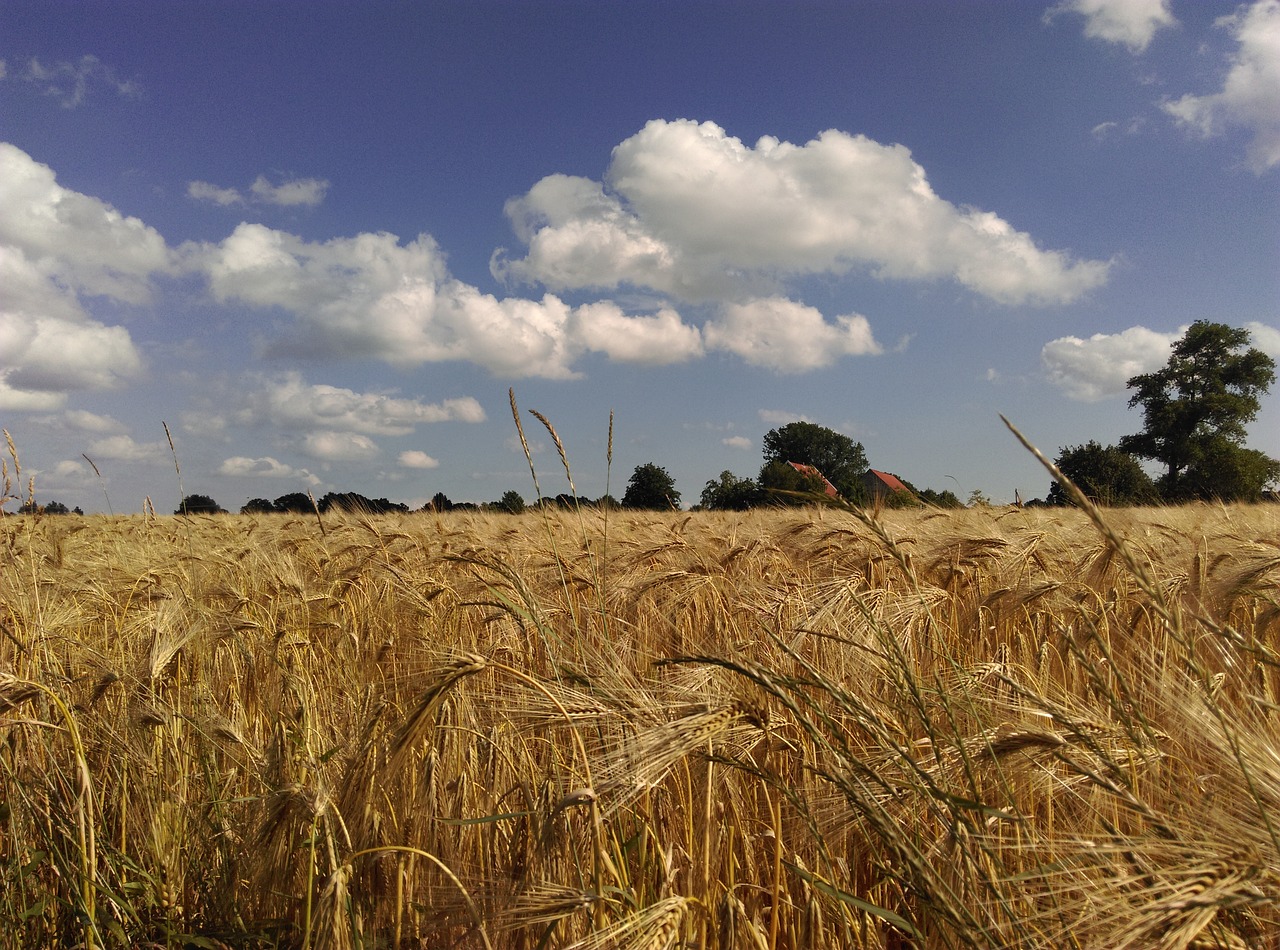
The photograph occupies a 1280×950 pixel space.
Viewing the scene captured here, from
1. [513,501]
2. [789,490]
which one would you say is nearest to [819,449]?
[513,501]

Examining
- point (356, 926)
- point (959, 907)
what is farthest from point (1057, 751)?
point (356, 926)

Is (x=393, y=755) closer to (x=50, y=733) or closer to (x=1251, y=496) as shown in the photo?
(x=50, y=733)

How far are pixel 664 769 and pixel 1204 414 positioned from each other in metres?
54.0

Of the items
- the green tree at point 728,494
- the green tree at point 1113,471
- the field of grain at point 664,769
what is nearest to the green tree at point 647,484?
the green tree at point 728,494

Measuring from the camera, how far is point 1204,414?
42.9 m

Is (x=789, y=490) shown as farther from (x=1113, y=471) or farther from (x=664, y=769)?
(x=1113, y=471)

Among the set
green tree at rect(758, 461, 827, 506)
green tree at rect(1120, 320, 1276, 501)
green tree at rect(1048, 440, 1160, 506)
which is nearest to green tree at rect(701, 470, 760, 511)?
green tree at rect(758, 461, 827, 506)

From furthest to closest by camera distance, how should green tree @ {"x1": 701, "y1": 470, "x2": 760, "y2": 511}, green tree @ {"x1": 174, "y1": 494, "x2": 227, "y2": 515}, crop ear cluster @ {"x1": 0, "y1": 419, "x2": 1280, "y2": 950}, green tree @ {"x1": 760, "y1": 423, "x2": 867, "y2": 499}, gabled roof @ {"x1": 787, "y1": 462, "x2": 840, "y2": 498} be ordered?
green tree @ {"x1": 760, "y1": 423, "x2": 867, "y2": 499} < green tree @ {"x1": 701, "y1": 470, "x2": 760, "y2": 511} < green tree @ {"x1": 174, "y1": 494, "x2": 227, "y2": 515} < gabled roof @ {"x1": 787, "y1": 462, "x2": 840, "y2": 498} < crop ear cluster @ {"x1": 0, "y1": 419, "x2": 1280, "y2": 950}

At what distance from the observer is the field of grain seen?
1.07 metres

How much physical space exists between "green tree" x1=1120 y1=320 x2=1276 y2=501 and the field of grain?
47169mm

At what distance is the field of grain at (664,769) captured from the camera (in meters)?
1.07

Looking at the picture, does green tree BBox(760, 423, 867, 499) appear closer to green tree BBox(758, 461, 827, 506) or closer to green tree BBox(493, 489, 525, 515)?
green tree BBox(758, 461, 827, 506)

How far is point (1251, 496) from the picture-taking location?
1576 inches

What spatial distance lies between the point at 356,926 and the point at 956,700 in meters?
1.30
